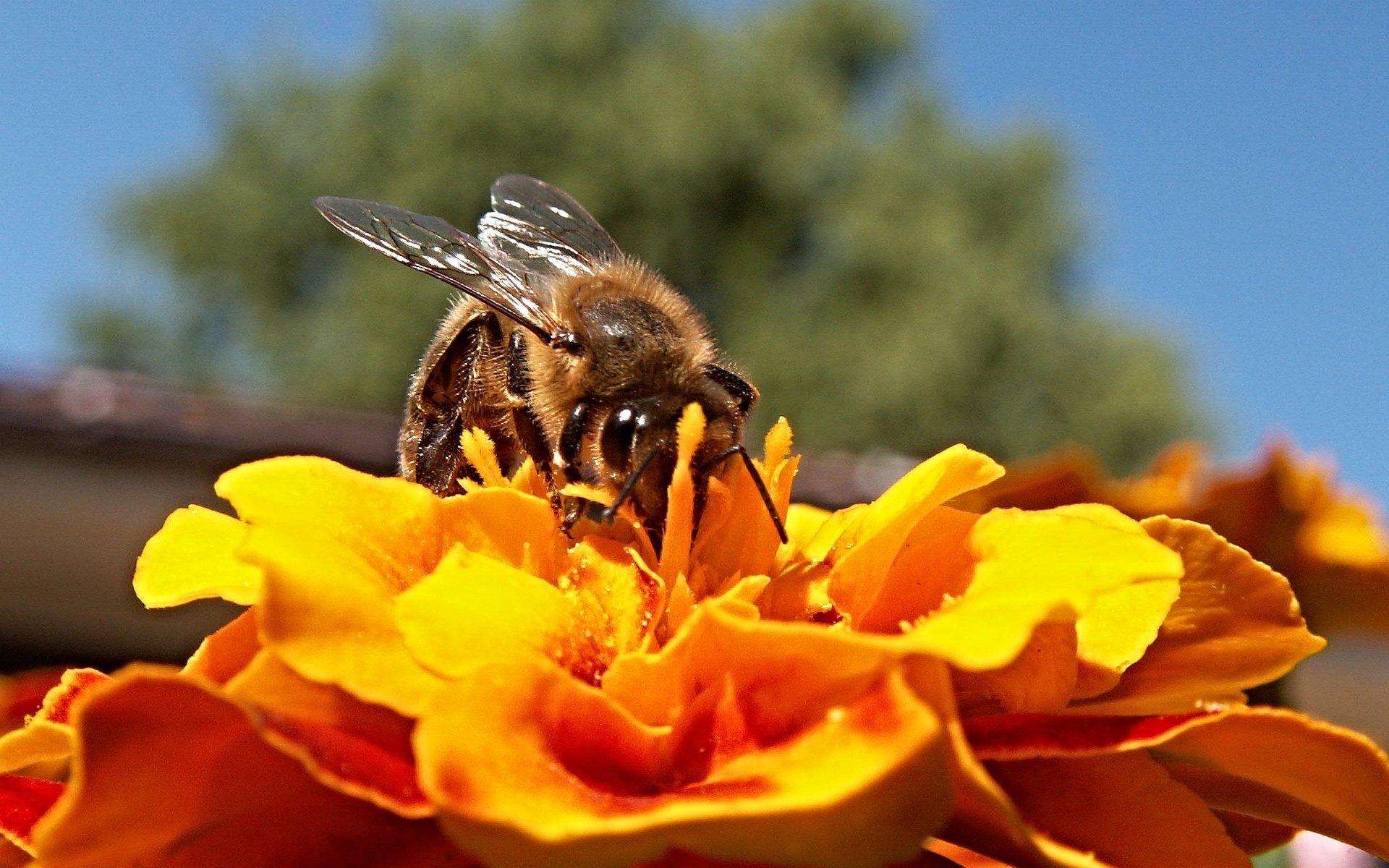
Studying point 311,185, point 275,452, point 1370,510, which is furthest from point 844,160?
point 1370,510

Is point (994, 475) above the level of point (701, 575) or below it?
above

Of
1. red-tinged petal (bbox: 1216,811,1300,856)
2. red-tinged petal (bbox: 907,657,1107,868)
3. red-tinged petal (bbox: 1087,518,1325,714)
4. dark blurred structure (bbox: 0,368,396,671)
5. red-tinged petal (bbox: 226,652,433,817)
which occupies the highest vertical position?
red-tinged petal (bbox: 1087,518,1325,714)

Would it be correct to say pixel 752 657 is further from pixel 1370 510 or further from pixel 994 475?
pixel 1370 510

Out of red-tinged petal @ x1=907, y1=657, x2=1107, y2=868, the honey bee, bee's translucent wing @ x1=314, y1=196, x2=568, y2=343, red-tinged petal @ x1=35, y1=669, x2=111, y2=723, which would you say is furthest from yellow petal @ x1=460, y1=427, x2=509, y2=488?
red-tinged petal @ x1=907, y1=657, x2=1107, y2=868

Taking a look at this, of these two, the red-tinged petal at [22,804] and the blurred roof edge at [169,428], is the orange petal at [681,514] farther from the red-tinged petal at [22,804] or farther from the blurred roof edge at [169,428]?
the blurred roof edge at [169,428]

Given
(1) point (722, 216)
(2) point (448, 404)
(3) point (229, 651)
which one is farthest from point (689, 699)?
(1) point (722, 216)

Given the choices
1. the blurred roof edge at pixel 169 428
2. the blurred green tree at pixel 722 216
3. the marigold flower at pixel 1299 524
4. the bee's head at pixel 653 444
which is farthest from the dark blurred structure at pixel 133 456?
the blurred green tree at pixel 722 216

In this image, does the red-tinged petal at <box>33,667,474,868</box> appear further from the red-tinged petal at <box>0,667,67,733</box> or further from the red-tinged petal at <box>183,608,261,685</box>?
the red-tinged petal at <box>0,667,67,733</box>
